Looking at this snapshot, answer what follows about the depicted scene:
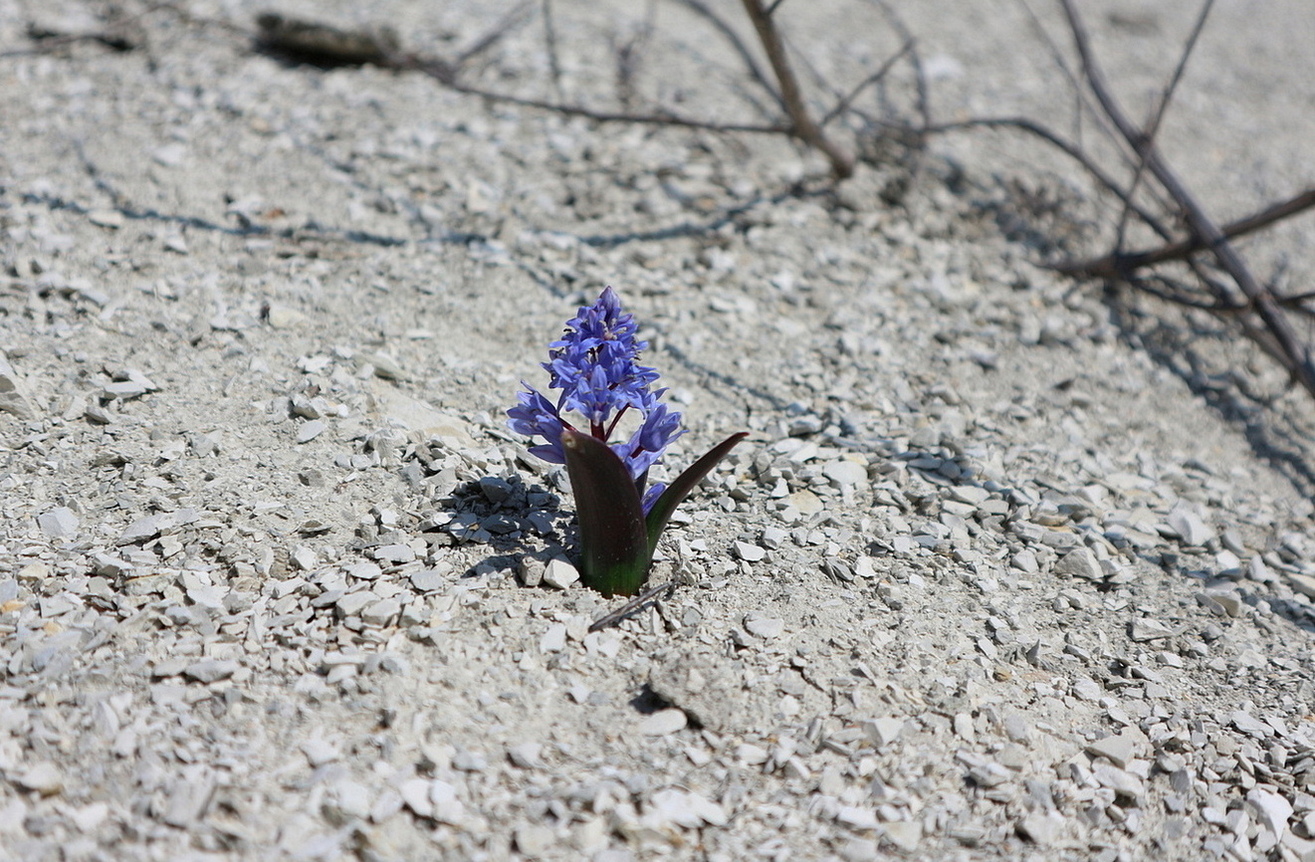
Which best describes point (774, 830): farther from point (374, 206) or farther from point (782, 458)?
point (374, 206)

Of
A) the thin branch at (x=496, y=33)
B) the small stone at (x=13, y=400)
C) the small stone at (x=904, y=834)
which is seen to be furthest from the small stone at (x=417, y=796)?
the thin branch at (x=496, y=33)

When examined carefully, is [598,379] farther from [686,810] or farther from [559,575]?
[686,810]

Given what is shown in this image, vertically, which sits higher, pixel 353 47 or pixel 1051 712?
pixel 353 47

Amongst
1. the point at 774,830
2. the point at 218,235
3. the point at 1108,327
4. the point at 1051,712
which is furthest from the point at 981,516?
the point at 218,235

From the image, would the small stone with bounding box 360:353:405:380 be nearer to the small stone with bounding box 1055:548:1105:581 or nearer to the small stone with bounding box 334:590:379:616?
the small stone with bounding box 334:590:379:616

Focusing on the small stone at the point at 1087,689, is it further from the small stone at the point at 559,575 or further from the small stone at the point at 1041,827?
the small stone at the point at 559,575

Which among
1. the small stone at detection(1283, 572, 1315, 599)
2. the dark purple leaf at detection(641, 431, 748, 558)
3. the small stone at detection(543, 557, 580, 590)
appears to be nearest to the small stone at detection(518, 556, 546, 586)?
the small stone at detection(543, 557, 580, 590)

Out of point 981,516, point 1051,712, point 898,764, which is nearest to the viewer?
point 898,764
